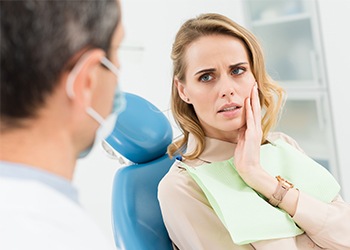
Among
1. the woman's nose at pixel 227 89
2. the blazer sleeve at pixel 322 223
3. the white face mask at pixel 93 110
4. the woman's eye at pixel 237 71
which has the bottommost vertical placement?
the blazer sleeve at pixel 322 223

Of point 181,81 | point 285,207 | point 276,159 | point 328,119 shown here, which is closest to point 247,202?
point 285,207

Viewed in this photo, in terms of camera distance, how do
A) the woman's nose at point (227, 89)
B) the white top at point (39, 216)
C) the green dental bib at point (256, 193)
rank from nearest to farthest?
1. the white top at point (39, 216)
2. the green dental bib at point (256, 193)
3. the woman's nose at point (227, 89)

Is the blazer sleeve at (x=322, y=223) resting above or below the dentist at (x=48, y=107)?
below

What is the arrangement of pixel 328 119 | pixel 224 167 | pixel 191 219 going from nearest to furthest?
pixel 191 219
pixel 224 167
pixel 328 119

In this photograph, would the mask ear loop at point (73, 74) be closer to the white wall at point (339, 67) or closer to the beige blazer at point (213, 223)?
the beige blazer at point (213, 223)

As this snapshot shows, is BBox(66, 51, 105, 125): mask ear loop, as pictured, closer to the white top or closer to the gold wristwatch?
the white top

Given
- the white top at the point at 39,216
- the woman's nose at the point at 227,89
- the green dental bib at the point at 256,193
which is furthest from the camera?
the woman's nose at the point at 227,89

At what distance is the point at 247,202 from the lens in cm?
118

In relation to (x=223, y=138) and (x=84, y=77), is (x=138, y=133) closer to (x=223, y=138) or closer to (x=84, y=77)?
(x=223, y=138)

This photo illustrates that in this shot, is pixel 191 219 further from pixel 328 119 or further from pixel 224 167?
pixel 328 119

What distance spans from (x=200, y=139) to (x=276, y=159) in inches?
9.7

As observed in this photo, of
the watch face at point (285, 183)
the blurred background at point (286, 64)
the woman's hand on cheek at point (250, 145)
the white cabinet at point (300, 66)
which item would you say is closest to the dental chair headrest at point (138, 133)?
the woman's hand on cheek at point (250, 145)

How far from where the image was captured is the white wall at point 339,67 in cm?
249

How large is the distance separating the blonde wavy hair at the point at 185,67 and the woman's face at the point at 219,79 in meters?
0.02
